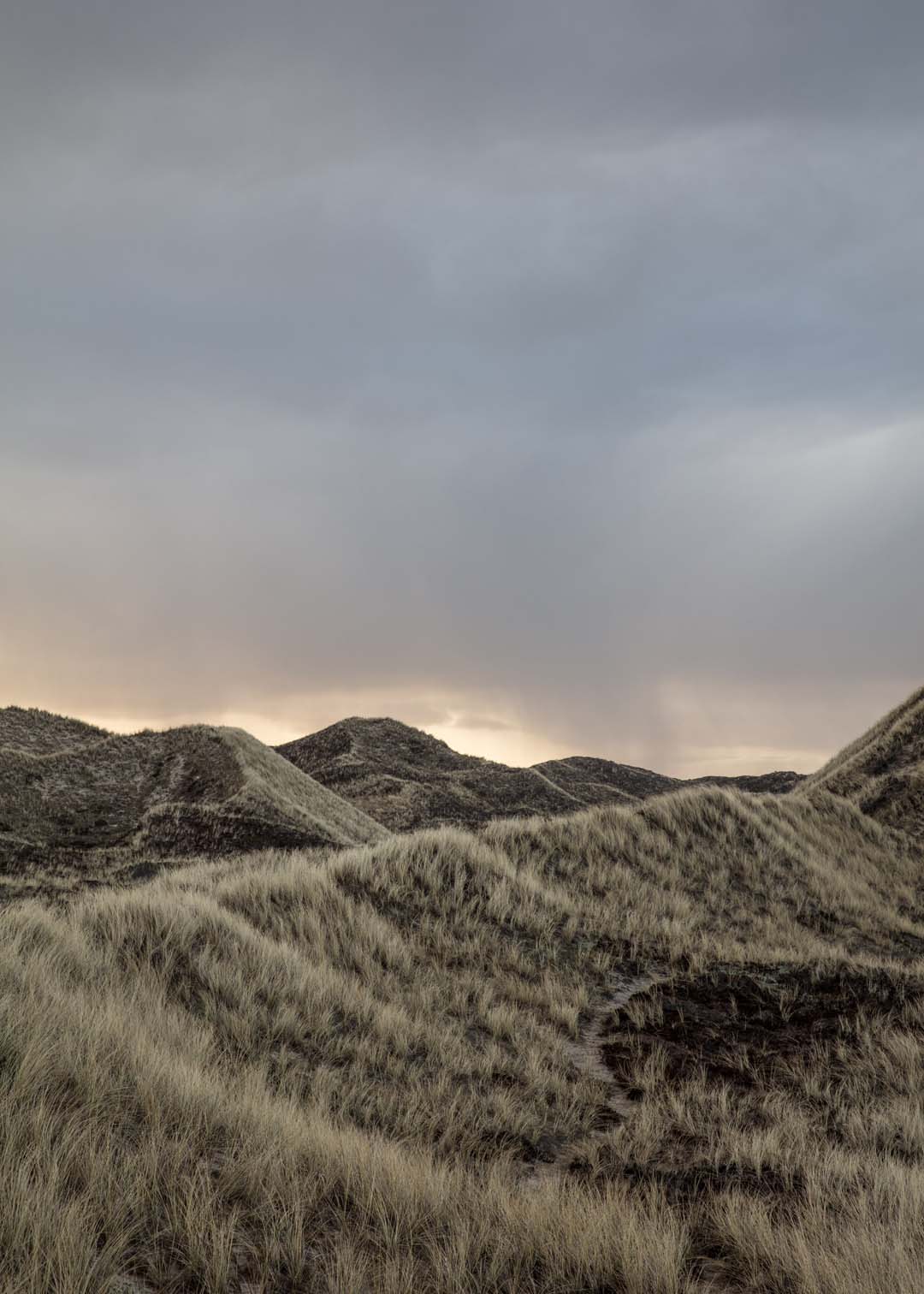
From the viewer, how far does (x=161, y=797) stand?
3362cm

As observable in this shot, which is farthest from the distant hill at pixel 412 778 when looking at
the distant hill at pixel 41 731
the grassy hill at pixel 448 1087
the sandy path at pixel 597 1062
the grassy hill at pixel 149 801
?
the sandy path at pixel 597 1062

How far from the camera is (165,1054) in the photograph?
6.75m

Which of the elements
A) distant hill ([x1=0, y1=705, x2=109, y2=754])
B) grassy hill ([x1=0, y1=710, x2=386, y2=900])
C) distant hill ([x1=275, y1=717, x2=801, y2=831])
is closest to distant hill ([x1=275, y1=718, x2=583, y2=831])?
distant hill ([x1=275, y1=717, x2=801, y2=831])

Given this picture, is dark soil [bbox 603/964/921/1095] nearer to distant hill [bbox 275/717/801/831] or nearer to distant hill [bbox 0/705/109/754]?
distant hill [bbox 275/717/801/831]

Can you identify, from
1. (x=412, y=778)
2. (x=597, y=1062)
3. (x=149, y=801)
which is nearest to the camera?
(x=597, y=1062)

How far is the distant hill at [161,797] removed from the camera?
2791 cm

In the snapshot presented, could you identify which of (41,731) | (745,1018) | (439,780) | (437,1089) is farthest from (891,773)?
(41,731)

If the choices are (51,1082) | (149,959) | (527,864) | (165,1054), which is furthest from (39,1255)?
(527,864)

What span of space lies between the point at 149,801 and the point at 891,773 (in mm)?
29643

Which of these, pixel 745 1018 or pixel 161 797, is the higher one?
pixel 161 797

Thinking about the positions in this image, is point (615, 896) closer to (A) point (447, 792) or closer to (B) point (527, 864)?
(B) point (527, 864)

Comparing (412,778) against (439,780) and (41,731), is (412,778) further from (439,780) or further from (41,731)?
(41,731)

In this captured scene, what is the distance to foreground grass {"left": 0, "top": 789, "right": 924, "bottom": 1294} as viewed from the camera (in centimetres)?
455

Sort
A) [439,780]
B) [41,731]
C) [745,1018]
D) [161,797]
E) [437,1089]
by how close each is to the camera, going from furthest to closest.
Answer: [439,780], [41,731], [161,797], [745,1018], [437,1089]
